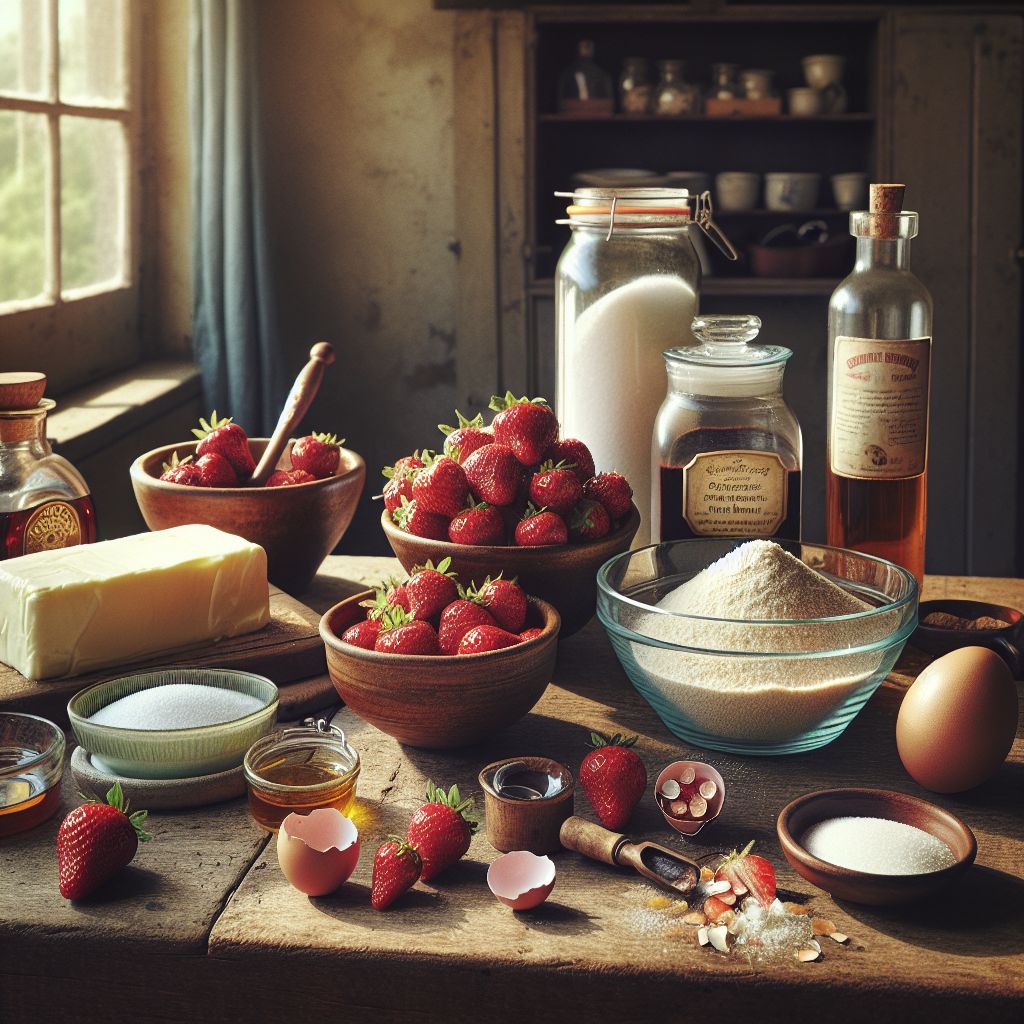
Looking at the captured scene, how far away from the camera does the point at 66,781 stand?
0.87 metres

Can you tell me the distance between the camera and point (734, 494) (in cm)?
108

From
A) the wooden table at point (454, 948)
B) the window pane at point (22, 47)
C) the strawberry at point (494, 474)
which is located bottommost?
the wooden table at point (454, 948)

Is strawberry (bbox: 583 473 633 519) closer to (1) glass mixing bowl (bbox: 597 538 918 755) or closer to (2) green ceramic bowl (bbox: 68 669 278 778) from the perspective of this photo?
(1) glass mixing bowl (bbox: 597 538 918 755)

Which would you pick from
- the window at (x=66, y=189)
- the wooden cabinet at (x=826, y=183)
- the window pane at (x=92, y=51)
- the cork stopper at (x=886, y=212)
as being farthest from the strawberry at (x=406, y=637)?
the wooden cabinet at (x=826, y=183)

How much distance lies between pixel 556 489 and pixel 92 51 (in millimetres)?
2177

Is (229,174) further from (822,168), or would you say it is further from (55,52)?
(822,168)

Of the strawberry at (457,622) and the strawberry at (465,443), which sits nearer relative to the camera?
the strawberry at (457,622)

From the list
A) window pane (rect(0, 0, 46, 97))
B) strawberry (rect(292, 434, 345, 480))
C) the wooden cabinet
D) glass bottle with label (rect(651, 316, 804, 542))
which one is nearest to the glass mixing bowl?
glass bottle with label (rect(651, 316, 804, 542))

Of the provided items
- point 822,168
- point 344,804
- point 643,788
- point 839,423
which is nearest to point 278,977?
point 344,804

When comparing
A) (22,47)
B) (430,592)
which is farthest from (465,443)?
(22,47)

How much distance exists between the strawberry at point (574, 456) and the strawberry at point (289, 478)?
31 cm

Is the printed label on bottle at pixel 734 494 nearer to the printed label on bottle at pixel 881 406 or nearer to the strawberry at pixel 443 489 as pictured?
the printed label on bottle at pixel 881 406

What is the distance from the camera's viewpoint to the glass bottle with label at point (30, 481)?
1.08 m

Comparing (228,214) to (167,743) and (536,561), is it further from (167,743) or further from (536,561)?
(167,743)
